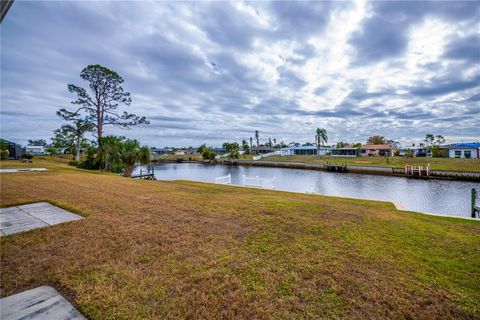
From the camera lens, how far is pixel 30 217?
214 inches

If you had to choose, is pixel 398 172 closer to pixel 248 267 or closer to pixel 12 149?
pixel 248 267

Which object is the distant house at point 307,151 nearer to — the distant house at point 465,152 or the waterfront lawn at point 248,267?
the distant house at point 465,152

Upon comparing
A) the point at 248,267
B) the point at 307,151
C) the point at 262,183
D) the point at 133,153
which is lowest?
the point at 262,183

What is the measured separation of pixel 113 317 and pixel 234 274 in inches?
59.8

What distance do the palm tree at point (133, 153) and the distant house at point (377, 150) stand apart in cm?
6301

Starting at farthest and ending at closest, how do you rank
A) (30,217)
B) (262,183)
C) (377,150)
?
(377,150) → (262,183) → (30,217)

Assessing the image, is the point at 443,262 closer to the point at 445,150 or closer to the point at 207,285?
the point at 207,285

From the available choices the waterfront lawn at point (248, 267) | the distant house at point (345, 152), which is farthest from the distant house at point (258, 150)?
the waterfront lawn at point (248, 267)

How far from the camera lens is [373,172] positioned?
35.7 m

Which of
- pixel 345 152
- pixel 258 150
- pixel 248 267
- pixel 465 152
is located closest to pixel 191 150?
pixel 258 150

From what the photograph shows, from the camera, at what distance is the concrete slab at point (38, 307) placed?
7.43 ft

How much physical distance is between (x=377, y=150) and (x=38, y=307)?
74.4 metres

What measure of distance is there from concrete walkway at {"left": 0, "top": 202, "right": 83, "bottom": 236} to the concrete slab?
2884 mm

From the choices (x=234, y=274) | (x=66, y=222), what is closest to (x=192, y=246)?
(x=234, y=274)
